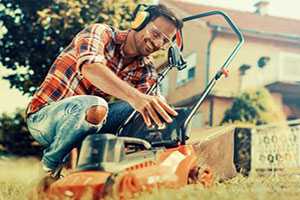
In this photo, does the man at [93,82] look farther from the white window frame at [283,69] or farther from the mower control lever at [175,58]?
the white window frame at [283,69]

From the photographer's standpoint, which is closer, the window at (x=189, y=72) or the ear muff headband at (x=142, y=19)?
the ear muff headband at (x=142, y=19)

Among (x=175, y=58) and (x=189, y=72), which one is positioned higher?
(x=189, y=72)

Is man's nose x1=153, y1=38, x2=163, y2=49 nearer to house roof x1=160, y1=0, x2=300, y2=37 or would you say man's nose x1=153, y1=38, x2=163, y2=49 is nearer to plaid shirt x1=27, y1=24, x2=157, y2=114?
plaid shirt x1=27, y1=24, x2=157, y2=114

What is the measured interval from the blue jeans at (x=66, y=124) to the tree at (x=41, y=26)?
315 cm

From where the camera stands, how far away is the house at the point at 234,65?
786cm

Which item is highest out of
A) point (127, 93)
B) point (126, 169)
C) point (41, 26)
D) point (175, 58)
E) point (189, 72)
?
point (189, 72)

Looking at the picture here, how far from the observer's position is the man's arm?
5.78 feet

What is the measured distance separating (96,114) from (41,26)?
12.5 ft

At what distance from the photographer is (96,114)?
190 cm

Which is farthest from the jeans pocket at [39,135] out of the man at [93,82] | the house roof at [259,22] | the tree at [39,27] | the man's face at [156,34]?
the house roof at [259,22]

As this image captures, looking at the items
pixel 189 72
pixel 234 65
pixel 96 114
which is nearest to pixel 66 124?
pixel 96 114

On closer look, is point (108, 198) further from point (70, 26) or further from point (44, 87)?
point (70, 26)

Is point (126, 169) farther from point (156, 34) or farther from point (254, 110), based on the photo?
point (254, 110)

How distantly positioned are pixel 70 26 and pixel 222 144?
2.78 m
